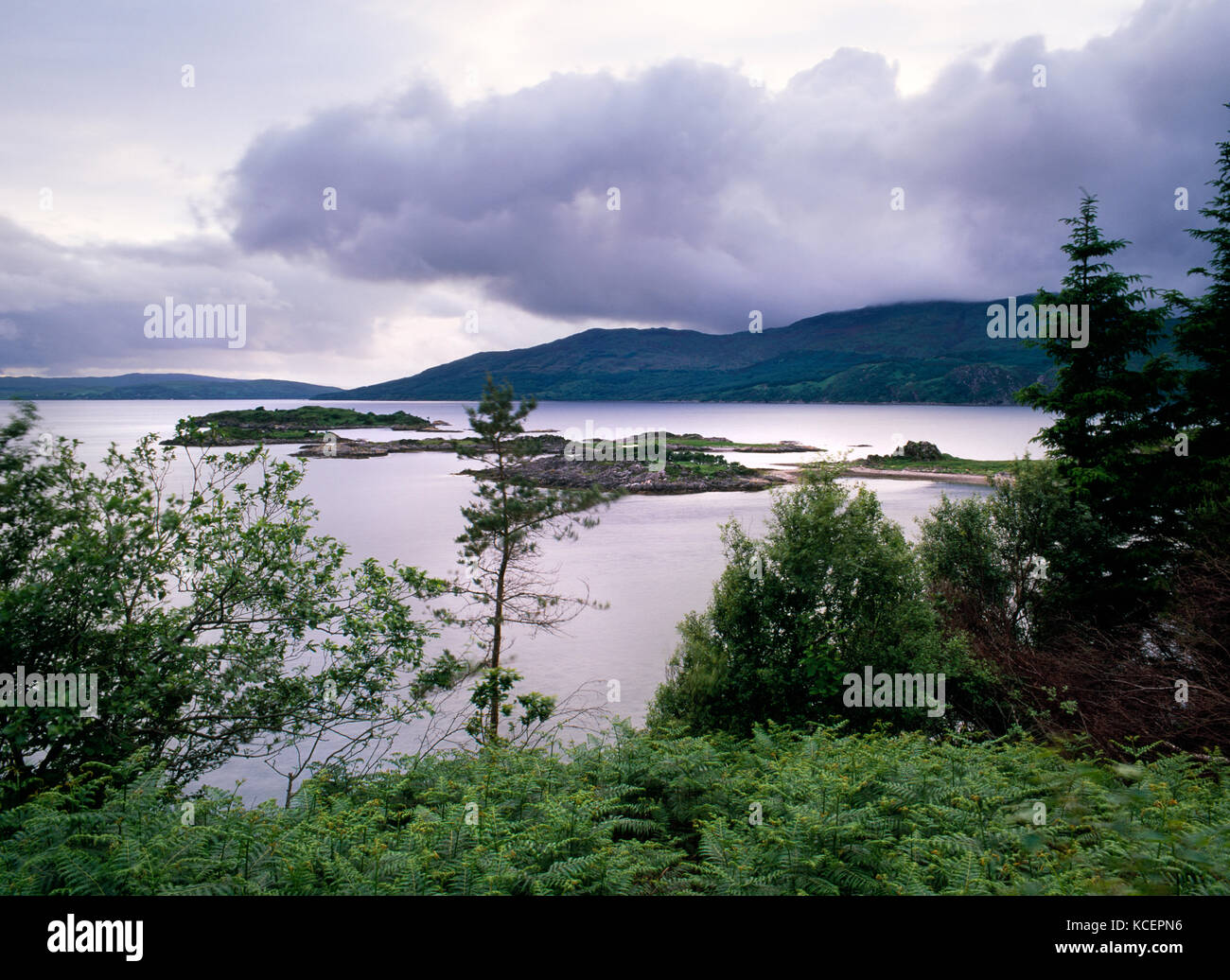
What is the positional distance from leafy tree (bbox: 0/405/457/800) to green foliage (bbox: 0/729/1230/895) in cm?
183

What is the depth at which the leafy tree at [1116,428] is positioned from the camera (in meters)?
22.4

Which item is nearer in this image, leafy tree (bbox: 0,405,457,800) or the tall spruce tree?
leafy tree (bbox: 0,405,457,800)

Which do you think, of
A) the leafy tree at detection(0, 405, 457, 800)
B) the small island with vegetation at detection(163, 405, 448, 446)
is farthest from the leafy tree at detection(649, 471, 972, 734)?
the small island with vegetation at detection(163, 405, 448, 446)

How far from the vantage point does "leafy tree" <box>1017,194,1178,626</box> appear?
22.4 m

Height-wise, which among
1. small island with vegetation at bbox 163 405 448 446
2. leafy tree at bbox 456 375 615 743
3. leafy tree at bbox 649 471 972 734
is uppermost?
small island with vegetation at bbox 163 405 448 446

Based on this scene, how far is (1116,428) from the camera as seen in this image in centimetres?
2302

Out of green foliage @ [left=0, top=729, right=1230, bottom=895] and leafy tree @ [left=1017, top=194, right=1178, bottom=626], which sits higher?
leafy tree @ [left=1017, top=194, right=1178, bottom=626]

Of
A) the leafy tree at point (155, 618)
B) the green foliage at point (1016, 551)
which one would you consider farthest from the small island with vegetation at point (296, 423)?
the green foliage at point (1016, 551)

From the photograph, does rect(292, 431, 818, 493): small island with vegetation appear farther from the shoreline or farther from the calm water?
the calm water

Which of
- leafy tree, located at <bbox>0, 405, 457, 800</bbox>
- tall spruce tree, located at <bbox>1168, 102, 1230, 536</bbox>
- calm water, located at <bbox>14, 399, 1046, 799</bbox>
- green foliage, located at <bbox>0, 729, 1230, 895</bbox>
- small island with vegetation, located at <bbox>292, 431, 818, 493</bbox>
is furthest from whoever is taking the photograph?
small island with vegetation, located at <bbox>292, 431, 818, 493</bbox>

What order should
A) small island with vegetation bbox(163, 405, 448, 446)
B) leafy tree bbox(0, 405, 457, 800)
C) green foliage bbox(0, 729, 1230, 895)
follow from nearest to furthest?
green foliage bbox(0, 729, 1230, 895) < leafy tree bbox(0, 405, 457, 800) < small island with vegetation bbox(163, 405, 448, 446)
